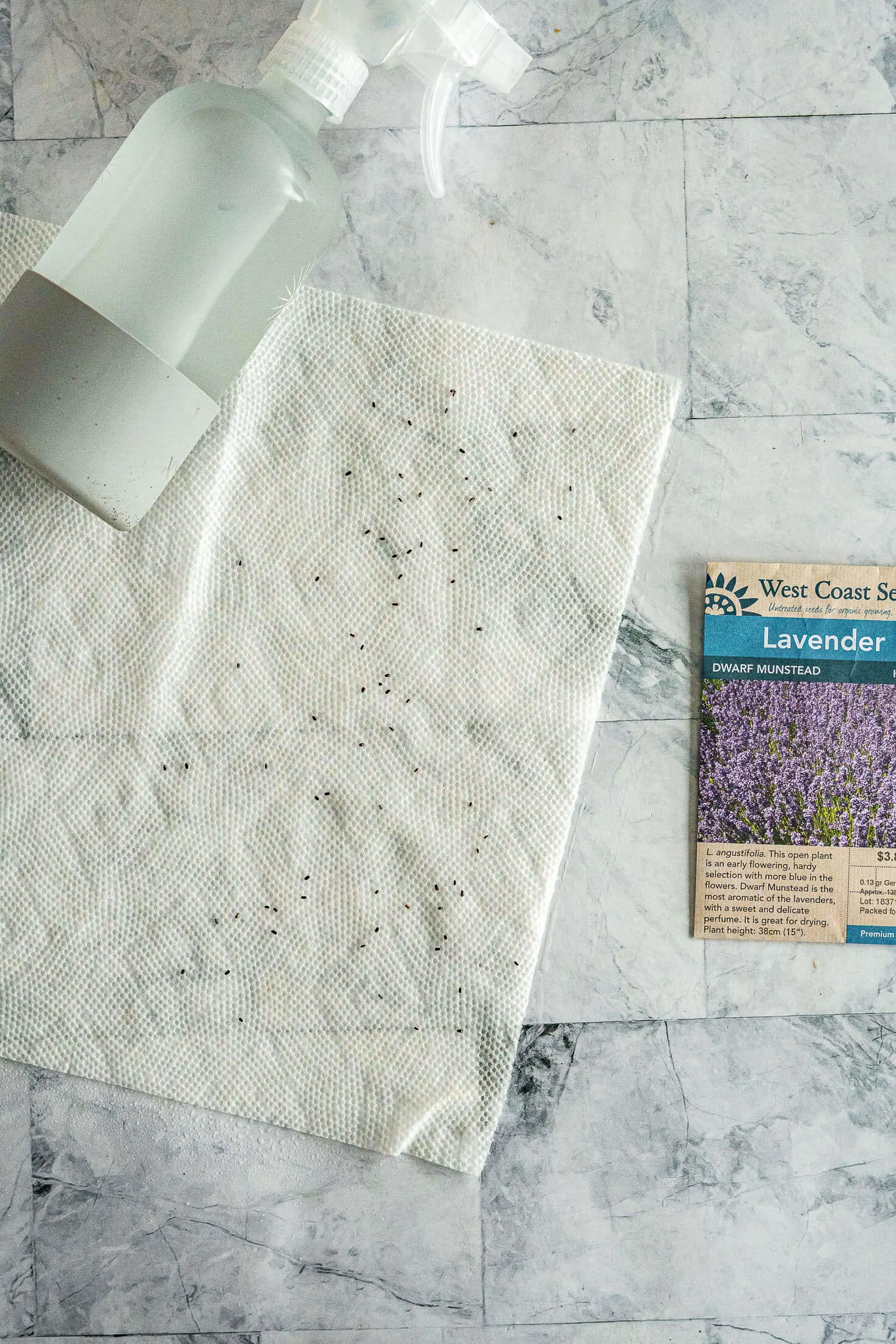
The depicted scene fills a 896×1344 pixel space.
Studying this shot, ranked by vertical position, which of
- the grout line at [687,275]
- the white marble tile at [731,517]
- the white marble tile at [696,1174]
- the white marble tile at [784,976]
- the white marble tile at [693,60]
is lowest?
the white marble tile at [696,1174]

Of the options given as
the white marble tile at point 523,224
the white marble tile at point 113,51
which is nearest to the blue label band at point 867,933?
the white marble tile at point 523,224

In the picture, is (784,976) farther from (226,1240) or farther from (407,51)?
(407,51)

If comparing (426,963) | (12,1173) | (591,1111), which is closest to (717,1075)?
(591,1111)

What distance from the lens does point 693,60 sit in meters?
0.54

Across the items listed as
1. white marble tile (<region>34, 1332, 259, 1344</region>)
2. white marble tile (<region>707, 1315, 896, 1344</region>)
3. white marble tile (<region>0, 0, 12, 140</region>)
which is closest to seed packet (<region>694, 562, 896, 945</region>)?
white marble tile (<region>707, 1315, 896, 1344</region>)

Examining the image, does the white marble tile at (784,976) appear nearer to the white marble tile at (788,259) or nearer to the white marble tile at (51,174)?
the white marble tile at (788,259)

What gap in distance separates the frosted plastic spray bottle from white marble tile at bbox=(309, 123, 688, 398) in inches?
2.2

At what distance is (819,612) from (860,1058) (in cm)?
27

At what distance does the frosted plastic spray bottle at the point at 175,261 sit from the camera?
17.8 inches

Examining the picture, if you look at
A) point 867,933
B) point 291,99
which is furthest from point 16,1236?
point 291,99

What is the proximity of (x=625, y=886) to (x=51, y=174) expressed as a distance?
526mm

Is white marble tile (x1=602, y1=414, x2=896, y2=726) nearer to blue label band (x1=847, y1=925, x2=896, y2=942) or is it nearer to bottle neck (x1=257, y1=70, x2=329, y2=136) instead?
blue label band (x1=847, y1=925, x2=896, y2=942)

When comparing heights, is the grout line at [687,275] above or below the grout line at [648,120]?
below

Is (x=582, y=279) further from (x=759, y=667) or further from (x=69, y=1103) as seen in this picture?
(x=69, y=1103)
